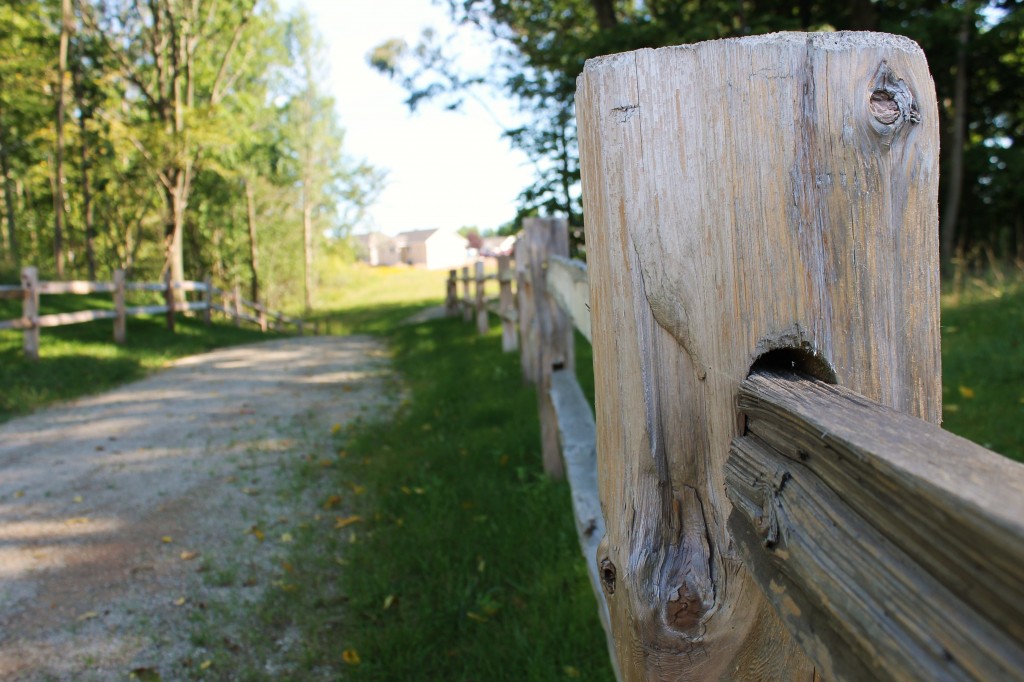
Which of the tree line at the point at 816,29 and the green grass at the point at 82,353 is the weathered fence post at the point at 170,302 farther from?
the tree line at the point at 816,29

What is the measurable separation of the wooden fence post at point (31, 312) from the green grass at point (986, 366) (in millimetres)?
9826

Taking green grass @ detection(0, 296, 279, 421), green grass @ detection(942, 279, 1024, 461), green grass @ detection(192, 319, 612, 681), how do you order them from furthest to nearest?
green grass @ detection(0, 296, 279, 421), green grass @ detection(942, 279, 1024, 461), green grass @ detection(192, 319, 612, 681)

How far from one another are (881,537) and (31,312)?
36.3ft

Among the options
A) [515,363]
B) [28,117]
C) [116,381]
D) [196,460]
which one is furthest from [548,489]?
[28,117]

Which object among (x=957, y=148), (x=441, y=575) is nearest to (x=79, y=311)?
(x=441, y=575)

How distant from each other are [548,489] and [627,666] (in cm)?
301

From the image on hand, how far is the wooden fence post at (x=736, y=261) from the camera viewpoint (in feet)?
3.12

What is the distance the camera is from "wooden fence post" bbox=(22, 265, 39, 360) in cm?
955

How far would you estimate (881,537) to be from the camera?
0.67 metres

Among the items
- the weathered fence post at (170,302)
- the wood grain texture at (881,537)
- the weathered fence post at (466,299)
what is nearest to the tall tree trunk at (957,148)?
the weathered fence post at (466,299)

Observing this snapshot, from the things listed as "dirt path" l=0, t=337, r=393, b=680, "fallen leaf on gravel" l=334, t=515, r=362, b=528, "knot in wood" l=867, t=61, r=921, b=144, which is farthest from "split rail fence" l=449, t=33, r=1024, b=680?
"fallen leaf on gravel" l=334, t=515, r=362, b=528

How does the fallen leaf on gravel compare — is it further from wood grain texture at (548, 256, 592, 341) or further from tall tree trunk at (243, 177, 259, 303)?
tall tree trunk at (243, 177, 259, 303)

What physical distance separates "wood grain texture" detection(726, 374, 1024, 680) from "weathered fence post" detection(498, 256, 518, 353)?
325 inches

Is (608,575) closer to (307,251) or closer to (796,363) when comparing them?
(796,363)
